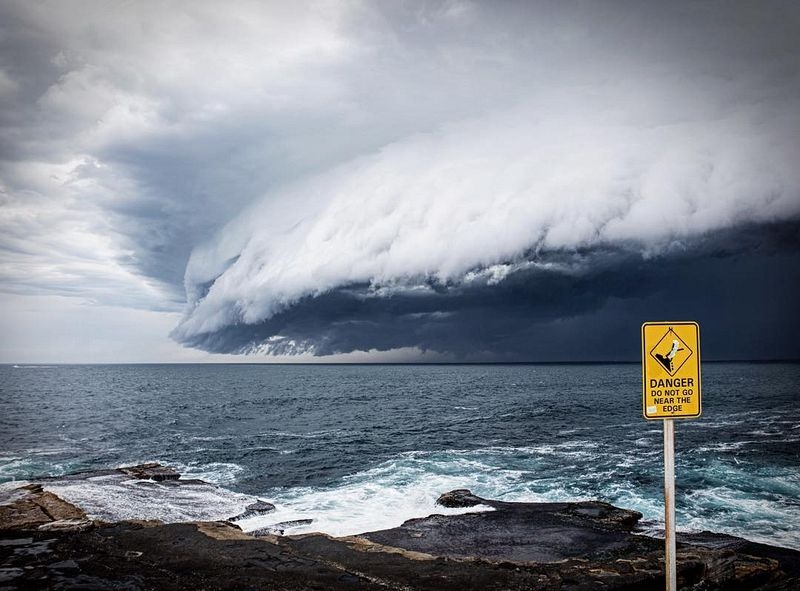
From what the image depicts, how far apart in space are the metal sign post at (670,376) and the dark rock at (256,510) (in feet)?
62.8

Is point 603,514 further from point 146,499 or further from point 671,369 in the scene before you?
point 146,499

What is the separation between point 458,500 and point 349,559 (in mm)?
10615

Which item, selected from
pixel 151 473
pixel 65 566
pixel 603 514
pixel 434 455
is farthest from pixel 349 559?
pixel 434 455

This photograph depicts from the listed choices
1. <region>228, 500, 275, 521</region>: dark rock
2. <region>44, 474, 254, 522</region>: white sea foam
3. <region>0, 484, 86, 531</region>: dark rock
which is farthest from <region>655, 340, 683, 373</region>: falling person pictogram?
<region>44, 474, 254, 522</region>: white sea foam

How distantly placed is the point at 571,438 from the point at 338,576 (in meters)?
37.1

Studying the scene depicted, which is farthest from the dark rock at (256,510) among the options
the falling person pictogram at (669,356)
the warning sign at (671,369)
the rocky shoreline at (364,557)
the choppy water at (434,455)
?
the falling person pictogram at (669,356)

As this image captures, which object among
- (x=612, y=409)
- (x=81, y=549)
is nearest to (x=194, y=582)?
(x=81, y=549)

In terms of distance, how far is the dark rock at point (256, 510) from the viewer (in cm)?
2226

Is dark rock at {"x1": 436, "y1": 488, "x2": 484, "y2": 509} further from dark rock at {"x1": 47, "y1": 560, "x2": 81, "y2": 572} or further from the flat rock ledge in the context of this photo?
dark rock at {"x1": 47, "y1": 560, "x2": 81, "y2": 572}

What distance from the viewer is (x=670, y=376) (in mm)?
6949

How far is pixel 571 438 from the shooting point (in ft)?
149

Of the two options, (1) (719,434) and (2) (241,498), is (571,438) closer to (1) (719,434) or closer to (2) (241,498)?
(1) (719,434)

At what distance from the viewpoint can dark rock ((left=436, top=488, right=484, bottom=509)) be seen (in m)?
23.5

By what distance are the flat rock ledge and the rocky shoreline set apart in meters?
0.03
